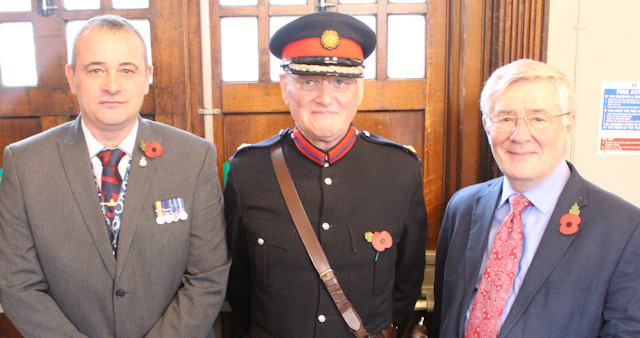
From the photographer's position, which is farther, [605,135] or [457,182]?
[457,182]

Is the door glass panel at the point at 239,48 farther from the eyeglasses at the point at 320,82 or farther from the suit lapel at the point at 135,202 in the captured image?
the suit lapel at the point at 135,202

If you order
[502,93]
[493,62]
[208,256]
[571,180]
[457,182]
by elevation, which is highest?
[493,62]

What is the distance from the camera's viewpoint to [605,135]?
6.31 ft

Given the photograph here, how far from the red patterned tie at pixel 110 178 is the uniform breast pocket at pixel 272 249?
0.43 meters

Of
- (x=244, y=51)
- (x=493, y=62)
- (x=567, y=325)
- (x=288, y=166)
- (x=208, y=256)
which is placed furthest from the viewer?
(x=244, y=51)

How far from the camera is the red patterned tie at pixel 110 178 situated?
1386 mm

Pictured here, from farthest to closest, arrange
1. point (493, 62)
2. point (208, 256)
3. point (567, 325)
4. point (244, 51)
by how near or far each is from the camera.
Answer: point (244, 51) → point (493, 62) → point (208, 256) → point (567, 325)

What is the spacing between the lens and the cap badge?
1510mm

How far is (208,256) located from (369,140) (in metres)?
0.69

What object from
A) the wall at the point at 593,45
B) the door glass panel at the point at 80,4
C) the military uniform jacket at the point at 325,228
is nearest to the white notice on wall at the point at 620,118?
the wall at the point at 593,45

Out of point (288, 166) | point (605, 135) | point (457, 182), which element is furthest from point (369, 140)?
point (605, 135)

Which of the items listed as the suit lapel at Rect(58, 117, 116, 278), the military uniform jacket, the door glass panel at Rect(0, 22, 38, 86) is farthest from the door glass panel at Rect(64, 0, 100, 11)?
the military uniform jacket

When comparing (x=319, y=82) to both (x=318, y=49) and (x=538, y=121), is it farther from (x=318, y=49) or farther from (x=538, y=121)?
(x=538, y=121)

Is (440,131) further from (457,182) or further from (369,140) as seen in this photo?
(369,140)
